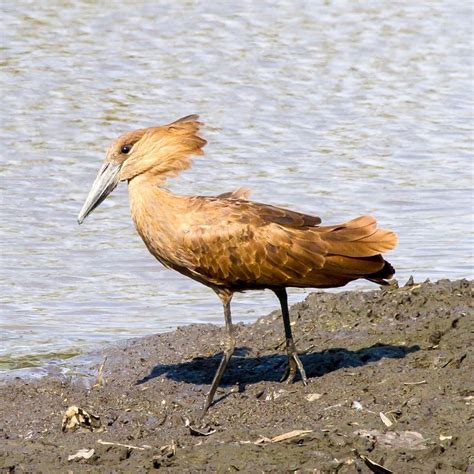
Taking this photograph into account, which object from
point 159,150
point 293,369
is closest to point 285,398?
point 293,369

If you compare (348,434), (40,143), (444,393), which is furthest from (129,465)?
(40,143)

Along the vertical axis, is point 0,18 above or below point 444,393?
below

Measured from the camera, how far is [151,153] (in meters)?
8.03

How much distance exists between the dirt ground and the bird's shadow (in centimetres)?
1

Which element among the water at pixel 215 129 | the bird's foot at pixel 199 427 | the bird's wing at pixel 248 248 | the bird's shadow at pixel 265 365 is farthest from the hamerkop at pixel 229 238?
the water at pixel 215 129

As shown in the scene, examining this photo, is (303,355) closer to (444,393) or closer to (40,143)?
(444,393)

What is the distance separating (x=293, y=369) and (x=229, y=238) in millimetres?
937

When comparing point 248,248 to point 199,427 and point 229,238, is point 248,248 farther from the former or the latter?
point 199,427

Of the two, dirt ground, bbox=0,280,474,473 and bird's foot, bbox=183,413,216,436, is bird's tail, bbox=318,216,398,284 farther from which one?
bird's foot, bbox=183,413,216,436

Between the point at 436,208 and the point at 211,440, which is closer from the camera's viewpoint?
the point at 211,440

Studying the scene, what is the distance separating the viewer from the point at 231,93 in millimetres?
16219

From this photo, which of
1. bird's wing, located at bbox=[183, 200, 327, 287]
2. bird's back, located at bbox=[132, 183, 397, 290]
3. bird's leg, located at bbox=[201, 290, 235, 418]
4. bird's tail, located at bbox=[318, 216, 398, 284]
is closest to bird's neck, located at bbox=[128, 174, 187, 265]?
bird's back, located at bbox=[132, 183, 397, 290]

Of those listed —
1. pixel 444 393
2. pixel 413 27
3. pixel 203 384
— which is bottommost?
pixel 413 27

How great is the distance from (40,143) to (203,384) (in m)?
6.53
